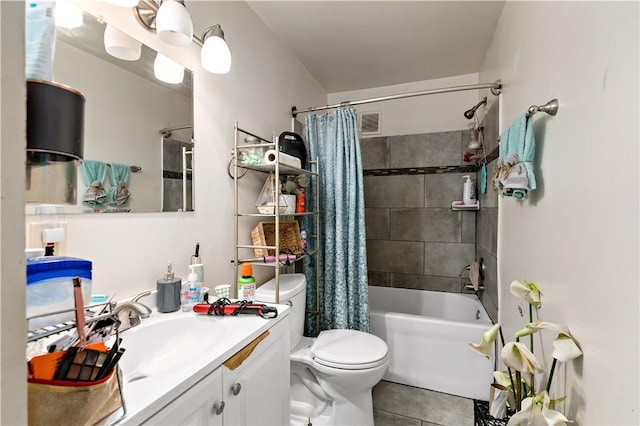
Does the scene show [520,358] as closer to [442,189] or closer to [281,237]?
[281,237]

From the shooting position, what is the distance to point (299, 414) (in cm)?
171

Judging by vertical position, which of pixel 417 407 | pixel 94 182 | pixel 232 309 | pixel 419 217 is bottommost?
pixel 417 407

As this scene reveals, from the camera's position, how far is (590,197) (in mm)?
786

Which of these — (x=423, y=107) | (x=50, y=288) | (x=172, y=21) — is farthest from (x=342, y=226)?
(x=50, y=288)

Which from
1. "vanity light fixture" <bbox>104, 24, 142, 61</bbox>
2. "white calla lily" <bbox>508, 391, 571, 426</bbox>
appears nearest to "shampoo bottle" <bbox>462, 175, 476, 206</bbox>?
"white calla lily" <bbox>508, 391, 571, 426</bbox>

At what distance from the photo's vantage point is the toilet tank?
1.57 metres

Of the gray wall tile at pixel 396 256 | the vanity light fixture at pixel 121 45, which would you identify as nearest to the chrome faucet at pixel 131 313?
the vanity light fixture at pixel 121 45

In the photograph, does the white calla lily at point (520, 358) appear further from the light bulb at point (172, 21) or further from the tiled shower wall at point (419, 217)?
the tiled shower wall at point (419, 217)

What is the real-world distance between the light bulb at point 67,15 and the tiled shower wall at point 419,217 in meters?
2.48

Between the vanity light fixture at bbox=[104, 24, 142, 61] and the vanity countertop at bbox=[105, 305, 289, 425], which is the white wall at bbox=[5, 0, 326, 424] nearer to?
the vanity light fixture at bbox=[104, 24, 142, 61]

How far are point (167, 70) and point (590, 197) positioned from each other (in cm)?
153

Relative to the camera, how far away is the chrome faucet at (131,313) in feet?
2.78

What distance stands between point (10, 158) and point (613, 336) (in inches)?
A: 44.3

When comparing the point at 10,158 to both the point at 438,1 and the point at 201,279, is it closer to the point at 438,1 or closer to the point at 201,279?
the point at 201,279
